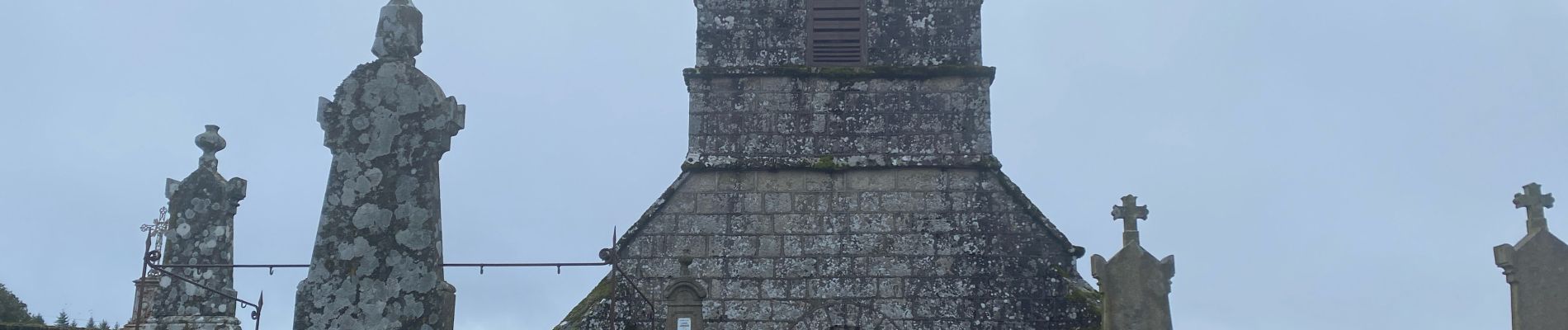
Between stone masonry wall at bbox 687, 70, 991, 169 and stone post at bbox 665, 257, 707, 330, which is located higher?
stone masonry wall at bbox 687, 70, 991, 169

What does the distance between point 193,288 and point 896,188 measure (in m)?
5.84

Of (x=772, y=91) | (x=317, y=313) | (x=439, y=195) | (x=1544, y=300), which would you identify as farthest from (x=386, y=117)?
(x=1544, y=300)

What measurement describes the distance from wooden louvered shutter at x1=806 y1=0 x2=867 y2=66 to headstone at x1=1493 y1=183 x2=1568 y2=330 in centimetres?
571

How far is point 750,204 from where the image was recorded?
1170 centimetres

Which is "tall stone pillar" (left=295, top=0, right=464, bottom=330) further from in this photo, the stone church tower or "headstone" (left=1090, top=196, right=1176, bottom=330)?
"headstone" (left=1090, top=196, right=1176, bottom=330)

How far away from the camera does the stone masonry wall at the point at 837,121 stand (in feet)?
38.8

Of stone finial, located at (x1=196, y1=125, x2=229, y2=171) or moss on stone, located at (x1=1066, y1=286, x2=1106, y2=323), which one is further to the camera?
moss on stone, located at (x1=1066, y1=286, x2=1106, y2=323)

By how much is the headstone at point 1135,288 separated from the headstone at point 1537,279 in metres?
2.47

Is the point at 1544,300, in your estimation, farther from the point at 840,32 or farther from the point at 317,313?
the point at 317,313

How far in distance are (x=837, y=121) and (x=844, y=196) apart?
752mm

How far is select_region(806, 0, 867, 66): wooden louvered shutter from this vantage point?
1243 centimetres

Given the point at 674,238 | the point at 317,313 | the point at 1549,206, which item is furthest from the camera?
the point at 674,238

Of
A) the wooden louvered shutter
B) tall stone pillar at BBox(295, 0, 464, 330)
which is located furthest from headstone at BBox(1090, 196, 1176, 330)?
tall stone pillar at BBox(295, 0, 464, 330)

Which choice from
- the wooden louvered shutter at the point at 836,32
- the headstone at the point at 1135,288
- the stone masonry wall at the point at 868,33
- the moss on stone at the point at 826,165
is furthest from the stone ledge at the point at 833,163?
the headstone at the point at 1135,288
